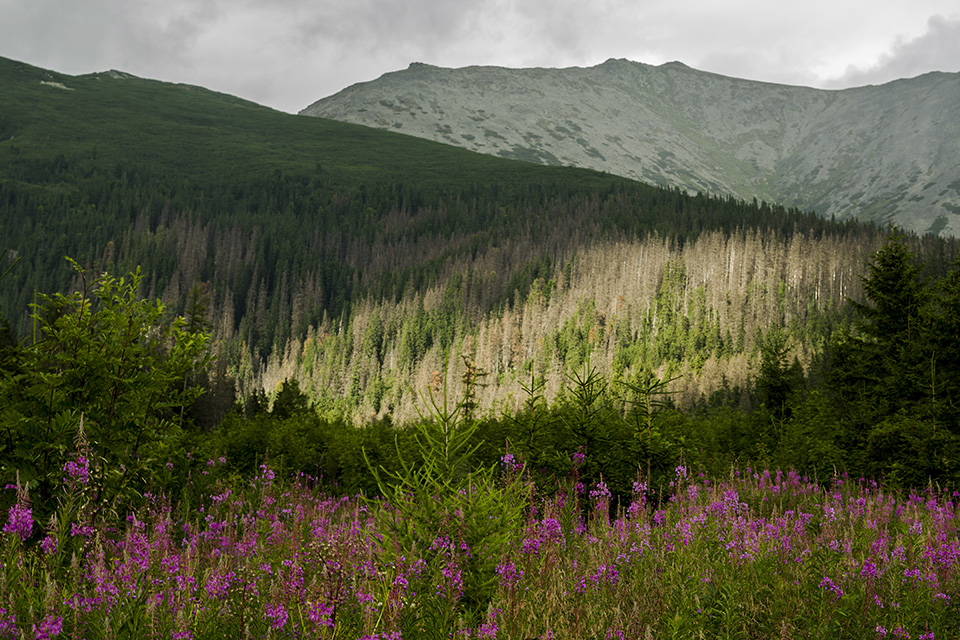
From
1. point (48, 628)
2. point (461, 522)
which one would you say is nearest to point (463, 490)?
point (461, 522)

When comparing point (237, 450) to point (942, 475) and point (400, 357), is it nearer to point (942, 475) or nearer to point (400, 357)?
point (942, 475)

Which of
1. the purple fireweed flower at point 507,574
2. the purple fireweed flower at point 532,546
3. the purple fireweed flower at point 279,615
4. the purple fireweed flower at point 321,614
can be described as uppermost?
the purple fireweed flower at point 321,614

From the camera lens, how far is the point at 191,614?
3.54 meters

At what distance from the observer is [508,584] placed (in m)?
4.21

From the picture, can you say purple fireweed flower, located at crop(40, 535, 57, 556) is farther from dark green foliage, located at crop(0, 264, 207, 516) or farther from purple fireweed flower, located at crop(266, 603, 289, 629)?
purple fireweed flower, located at crop(266, 603, 289, 629)

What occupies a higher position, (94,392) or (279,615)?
(94,392)

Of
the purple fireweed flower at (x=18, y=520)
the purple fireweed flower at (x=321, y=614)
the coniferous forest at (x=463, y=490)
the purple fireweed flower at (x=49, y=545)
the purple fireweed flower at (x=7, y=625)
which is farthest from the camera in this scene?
the purple fireweed flower at (x=49, y=545)

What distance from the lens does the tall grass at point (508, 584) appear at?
3303 mm

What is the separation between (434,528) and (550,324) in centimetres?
16044

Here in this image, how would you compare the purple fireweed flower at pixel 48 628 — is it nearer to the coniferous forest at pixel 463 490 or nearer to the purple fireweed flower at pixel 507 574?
the coniferous forest at pixel 463 490

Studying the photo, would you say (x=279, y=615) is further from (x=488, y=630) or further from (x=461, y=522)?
(x=461, y=522)

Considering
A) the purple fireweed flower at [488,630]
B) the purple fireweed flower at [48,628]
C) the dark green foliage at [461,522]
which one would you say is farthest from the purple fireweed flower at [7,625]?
the purple fireweed flower at [488,630]

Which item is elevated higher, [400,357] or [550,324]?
[550,324]

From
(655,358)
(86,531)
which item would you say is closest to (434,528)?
(86,531)
